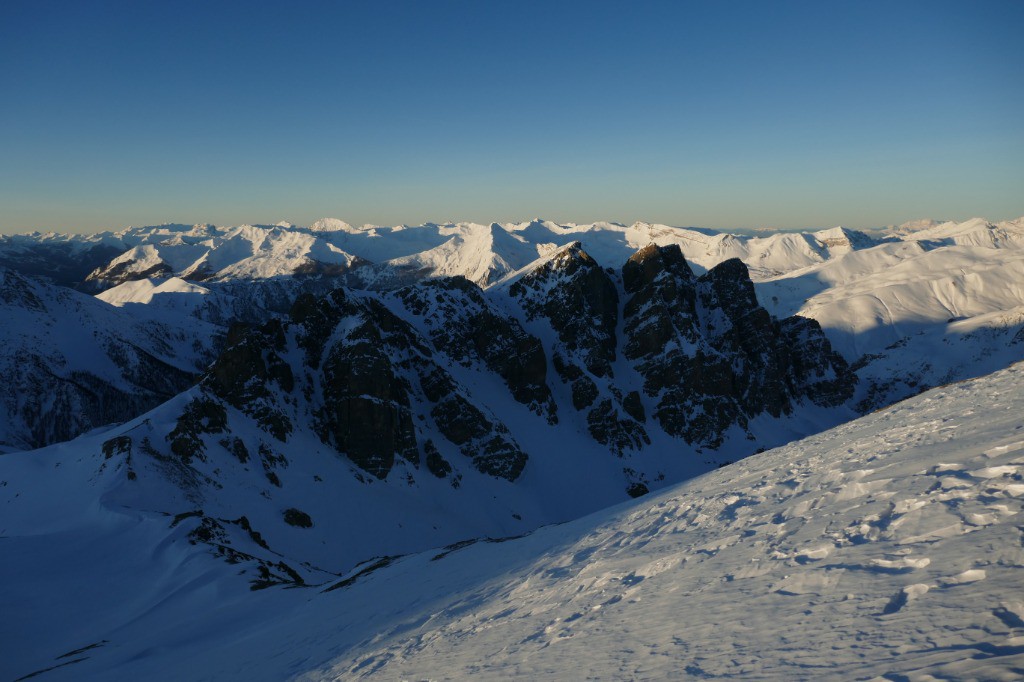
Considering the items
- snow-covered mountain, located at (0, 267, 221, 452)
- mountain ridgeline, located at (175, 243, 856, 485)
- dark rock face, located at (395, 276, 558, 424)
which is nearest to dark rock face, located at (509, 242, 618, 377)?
mountain ridgeline, located at (175, 243, 856, 485)

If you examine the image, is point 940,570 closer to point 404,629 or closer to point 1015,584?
point 1015,584

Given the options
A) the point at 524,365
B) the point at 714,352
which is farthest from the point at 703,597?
the point at 714,352

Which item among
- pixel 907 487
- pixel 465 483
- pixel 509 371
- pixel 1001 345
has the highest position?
pixel 907 487

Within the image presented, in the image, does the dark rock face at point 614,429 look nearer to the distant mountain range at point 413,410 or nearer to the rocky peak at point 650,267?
the distant mountain range at point 413,410

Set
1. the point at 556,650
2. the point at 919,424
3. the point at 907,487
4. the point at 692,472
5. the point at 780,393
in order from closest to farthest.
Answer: the point at 556,650, the point at 907,487, the point at 919,424, the point at 692,472, the point at 780,393

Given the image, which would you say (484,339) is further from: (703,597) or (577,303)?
(703,597)

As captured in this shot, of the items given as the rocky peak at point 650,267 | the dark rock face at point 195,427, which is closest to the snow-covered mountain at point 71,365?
the dark rock face at point 195,427

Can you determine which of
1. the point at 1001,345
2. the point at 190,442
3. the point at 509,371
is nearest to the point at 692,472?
the point at 509,371
